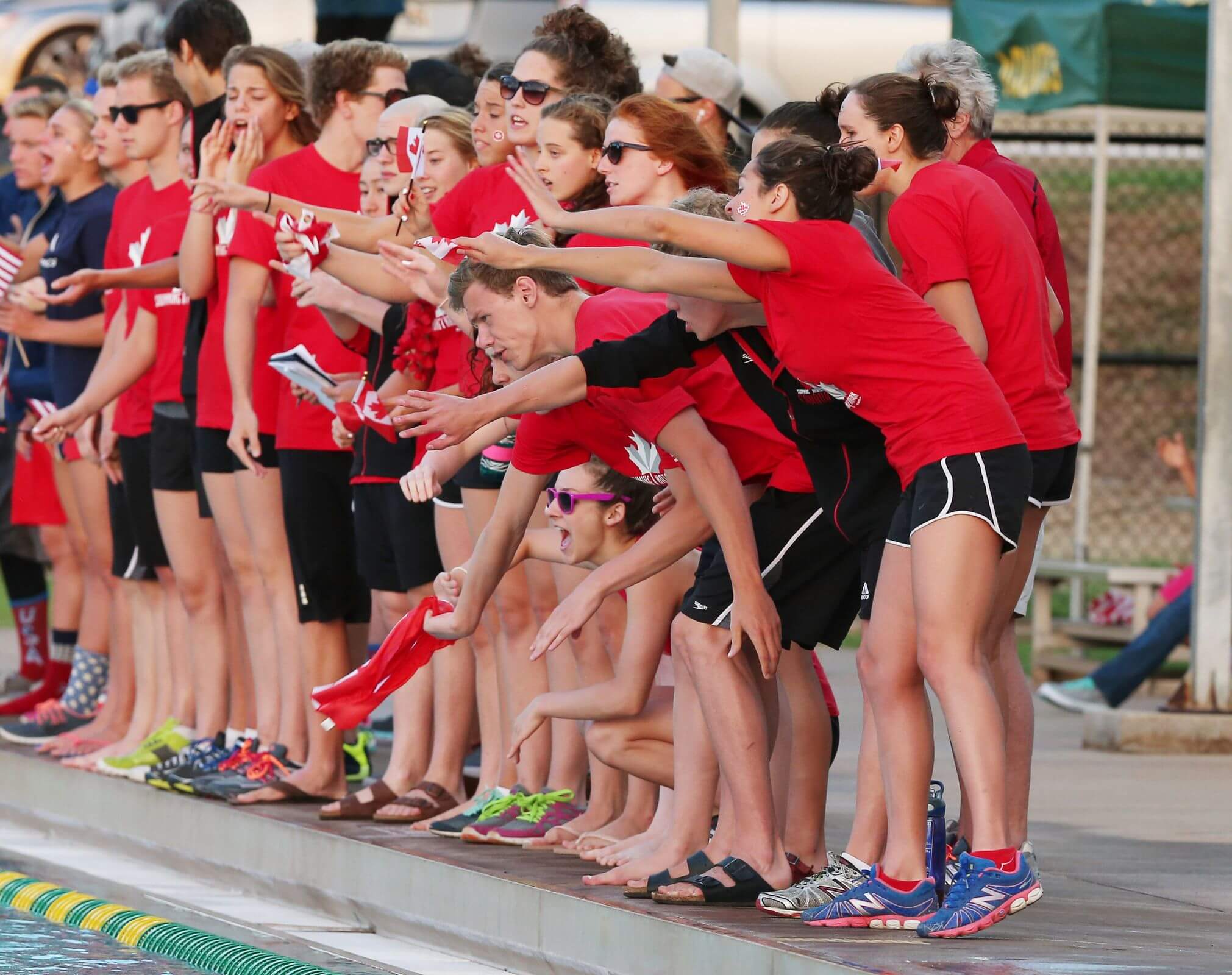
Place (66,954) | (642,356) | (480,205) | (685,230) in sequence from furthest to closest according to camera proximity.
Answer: (480,205) < (66,954) < (642,356) < (685,230)

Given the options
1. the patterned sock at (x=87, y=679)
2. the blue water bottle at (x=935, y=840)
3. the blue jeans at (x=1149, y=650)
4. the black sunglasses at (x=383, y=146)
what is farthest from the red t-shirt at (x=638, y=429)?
the blue jeans at (x=1149, y=650)

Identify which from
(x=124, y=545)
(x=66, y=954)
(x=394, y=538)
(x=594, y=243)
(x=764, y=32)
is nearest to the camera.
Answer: (x=66, y=954)

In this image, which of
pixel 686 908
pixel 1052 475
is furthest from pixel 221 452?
pixel 1052 475

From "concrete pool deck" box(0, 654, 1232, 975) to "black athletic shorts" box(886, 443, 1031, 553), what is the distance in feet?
2.95

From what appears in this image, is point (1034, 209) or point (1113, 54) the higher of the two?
point (1113, 54)

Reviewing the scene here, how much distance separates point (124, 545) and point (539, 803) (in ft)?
8.72

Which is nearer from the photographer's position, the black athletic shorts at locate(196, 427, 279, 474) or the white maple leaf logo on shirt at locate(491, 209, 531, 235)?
the white maple leaf logo on shirt at locate(491, 209, 531, 235)

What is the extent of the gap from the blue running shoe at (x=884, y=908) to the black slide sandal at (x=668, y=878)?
0.48m

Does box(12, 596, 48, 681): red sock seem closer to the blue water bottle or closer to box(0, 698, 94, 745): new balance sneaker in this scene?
box(0, 698, 94, 745): new balance sneaker

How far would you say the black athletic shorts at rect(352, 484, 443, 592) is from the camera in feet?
22.0

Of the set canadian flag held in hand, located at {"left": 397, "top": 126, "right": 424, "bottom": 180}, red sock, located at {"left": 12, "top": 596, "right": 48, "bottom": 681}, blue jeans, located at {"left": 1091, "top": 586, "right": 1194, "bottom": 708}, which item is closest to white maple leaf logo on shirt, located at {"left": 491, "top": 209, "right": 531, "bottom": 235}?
canadian flag held in hand, located at {"left": 397, "top": 126, "right": 424, "bottom": 180}

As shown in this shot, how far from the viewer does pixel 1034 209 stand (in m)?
5.73

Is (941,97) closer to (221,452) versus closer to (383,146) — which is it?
(383,146)

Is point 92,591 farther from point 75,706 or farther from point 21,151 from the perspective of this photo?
point 21,151
